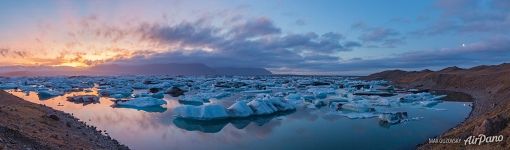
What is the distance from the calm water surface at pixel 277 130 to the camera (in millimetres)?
15734

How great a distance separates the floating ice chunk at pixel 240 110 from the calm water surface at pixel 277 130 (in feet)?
2.57

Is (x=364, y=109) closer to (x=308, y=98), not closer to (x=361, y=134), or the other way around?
(x=361, y=134)

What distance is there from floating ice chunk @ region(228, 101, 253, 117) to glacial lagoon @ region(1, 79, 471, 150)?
17.2 inches

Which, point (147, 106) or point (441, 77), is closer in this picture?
point (147, 106)

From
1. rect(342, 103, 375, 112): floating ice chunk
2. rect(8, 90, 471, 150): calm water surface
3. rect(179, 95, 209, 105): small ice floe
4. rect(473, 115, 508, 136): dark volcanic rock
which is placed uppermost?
rect(473, 115, 508, 136): dark volcanic rock

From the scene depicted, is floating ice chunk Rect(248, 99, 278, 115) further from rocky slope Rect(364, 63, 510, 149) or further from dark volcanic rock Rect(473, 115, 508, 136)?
dark volcanic rock Rect(473, 115, 508, 136)

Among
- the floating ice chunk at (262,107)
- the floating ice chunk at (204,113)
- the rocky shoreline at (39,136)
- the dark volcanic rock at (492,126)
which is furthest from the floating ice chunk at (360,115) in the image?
the rocky shoreline at (39,136)

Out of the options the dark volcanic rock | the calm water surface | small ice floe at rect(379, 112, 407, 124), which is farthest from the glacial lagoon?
the dark volcanic rock

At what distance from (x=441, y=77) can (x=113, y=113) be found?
4490 cm

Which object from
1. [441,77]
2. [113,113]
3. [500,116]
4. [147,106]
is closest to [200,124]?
[113,113]

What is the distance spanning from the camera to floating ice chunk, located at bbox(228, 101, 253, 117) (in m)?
23.6

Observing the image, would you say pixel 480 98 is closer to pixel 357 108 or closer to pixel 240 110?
pixel 357 108

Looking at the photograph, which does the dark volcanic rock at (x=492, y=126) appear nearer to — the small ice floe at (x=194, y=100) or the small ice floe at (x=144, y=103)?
the small ice floe at (x=144, y=103)

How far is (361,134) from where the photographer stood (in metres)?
17.4
